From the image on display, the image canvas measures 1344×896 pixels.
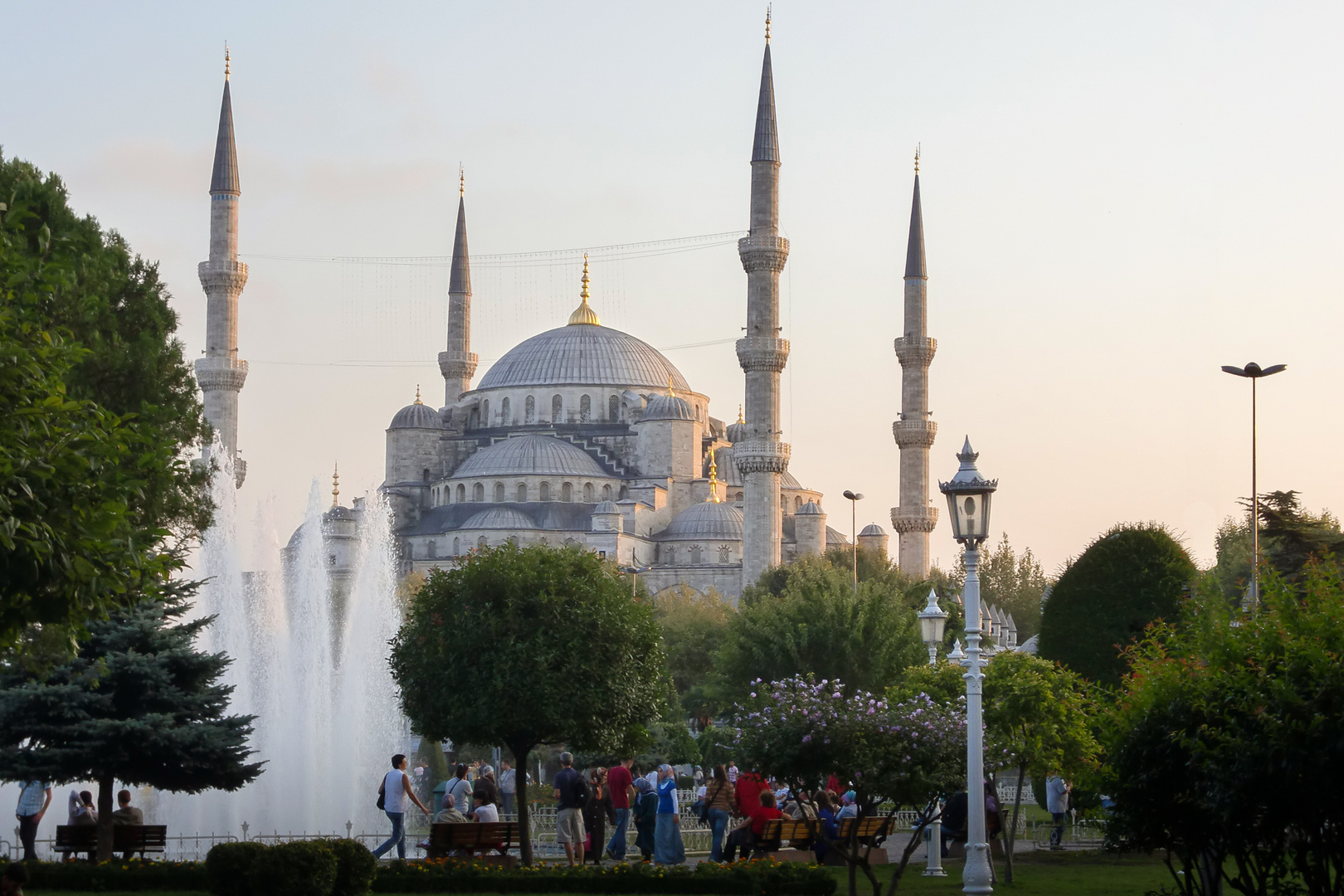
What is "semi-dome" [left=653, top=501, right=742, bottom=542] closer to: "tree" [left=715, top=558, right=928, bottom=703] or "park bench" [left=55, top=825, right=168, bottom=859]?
"tree" [left=715, top=558, right=928, bottom=703]

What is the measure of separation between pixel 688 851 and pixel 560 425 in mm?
56527

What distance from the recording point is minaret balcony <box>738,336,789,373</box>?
4694cm

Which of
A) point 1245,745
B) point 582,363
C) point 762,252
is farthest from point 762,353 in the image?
point 1245,745

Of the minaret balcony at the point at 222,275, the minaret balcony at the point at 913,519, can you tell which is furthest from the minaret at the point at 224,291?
the minaret balcony at the point at 913,519

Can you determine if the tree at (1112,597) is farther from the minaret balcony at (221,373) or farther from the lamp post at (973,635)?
the minaret balcony at (221,373)

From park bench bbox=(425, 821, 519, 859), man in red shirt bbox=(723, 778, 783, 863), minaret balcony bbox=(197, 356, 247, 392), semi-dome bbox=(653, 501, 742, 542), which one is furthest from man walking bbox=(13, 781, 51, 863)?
semi-dome bbox=(653, 501, 742, 542)

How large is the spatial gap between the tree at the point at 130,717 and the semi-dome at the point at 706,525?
158 ft

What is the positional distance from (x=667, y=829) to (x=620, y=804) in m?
1.38

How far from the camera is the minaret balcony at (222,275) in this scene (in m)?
48.2

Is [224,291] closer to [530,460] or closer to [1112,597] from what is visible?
[530,460]

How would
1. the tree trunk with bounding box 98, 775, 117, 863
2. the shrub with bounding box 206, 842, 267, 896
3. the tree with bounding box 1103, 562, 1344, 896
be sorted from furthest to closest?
1. the tree trunk with bounding box 98, 775, 117, 863
2. the shrub with bounding box 206, 842, 267, 896
3. the tree with bounding box 1103, 562, 1344, 896

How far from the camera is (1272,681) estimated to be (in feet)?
27.6

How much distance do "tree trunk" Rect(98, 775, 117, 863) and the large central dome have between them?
60221mm

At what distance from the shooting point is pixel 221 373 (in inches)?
1876
